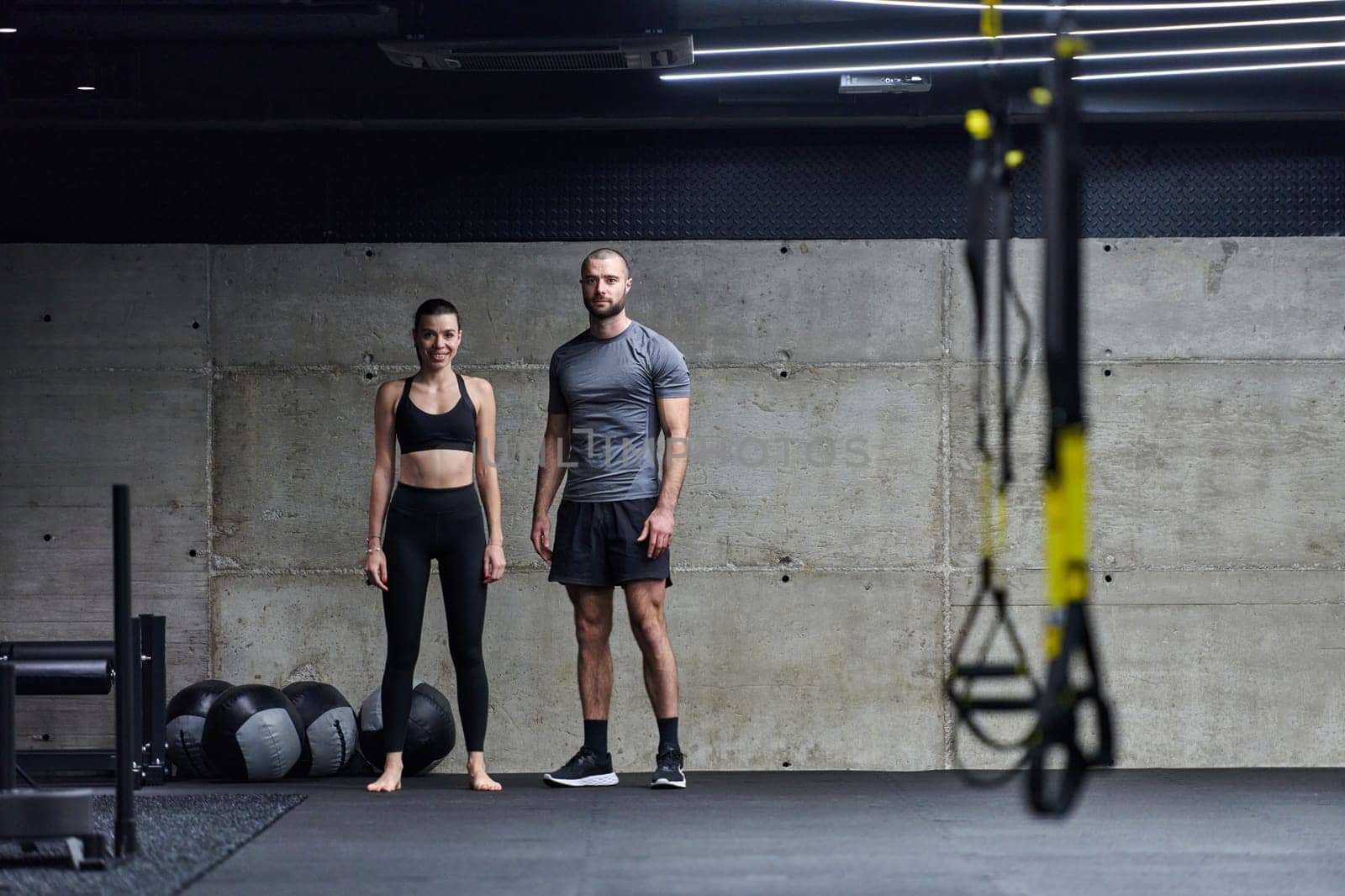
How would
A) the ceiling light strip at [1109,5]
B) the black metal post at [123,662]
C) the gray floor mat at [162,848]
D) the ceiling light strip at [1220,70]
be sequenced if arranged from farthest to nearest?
the ceiling light strip at [1220,70]
the ceiling light strip at [1109,5]
the black metal post at [123,662]
the gray floor mat at [162,848]

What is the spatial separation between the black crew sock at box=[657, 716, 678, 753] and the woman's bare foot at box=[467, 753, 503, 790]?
0.51m

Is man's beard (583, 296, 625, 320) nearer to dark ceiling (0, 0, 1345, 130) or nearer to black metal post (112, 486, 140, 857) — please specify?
dark ceiling (0, 0, 1345, 130)

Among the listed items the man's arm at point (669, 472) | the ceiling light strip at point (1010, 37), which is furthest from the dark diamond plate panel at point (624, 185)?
the man's arm at point (669, 472)

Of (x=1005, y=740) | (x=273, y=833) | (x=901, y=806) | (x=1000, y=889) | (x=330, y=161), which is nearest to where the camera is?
(x=1000, y=889)

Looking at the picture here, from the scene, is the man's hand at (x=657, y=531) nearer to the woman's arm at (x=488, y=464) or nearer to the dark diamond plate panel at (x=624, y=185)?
the woman's arm at (x=488, y=464)

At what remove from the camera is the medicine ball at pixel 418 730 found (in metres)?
4.64

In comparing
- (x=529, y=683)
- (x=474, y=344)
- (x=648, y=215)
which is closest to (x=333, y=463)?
(x=474, y=344)

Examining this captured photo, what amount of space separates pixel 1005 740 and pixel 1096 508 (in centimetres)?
90

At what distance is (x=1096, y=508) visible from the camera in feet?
17.3

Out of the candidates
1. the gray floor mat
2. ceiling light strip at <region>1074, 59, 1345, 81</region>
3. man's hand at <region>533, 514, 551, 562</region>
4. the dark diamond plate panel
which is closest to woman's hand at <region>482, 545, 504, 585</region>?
man's hand at <region>533, 514, 551, 562</region>

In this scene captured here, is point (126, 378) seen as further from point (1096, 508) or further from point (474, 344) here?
point (1096, 508)

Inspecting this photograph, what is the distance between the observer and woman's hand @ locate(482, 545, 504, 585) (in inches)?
178

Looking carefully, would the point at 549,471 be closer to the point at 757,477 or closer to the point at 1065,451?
the point at 757,477

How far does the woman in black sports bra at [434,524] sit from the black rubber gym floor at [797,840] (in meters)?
0.30
